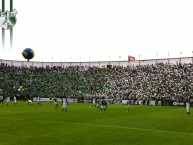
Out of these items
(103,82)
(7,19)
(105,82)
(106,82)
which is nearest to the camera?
(7,19)

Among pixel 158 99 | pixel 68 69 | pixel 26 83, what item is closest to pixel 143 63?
pixel 68 69

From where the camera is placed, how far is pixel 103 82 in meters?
102

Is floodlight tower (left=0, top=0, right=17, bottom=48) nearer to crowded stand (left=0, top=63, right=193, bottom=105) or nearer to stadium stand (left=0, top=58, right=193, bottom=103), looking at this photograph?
crowded stand (left=0, top=63, right=193, bottom=105)

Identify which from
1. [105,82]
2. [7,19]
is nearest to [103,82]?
[105,82]

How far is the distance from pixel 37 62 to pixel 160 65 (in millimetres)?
53337

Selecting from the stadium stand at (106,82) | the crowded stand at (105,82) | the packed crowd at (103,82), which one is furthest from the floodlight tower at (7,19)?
the packed crowd at (103,82)

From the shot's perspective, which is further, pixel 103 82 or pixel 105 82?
pixel 103 82

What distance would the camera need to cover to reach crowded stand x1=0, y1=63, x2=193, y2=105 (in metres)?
84.3

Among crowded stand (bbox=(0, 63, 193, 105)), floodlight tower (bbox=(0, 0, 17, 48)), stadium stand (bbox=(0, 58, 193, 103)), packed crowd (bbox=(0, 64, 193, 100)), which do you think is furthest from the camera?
packed crowd (bbox=(0, 64, 193, 100))

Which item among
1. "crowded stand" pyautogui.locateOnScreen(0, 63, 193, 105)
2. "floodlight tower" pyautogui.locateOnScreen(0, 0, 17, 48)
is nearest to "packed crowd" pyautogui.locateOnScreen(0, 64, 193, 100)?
"crowded stand" pyautogui.locateOnScreen(0, 63, 193, 105)

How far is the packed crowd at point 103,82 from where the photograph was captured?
3361 inches

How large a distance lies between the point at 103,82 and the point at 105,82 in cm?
73

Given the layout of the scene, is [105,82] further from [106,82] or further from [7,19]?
[7,19]

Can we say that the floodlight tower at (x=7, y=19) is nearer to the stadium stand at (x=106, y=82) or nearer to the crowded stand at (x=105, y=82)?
the crowded stand at (x=105, y=82)
